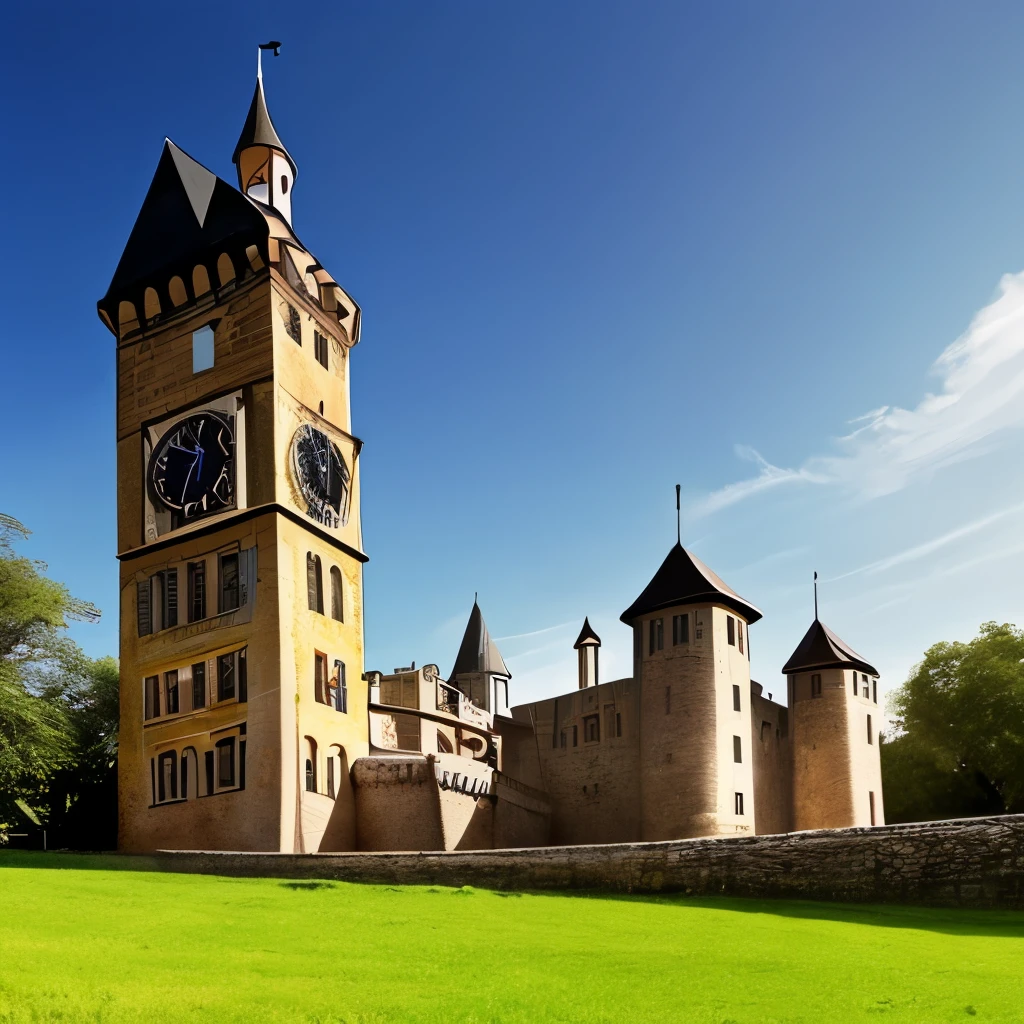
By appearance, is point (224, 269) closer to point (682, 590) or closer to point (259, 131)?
point (259, 131)

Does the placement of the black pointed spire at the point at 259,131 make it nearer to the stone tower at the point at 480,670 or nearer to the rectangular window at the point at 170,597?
the rectangular window at the point at 170,597

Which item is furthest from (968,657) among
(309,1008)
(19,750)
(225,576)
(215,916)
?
(309,1008)

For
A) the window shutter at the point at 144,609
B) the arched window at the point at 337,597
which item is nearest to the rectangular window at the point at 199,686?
the window shutter at the point at 144,609

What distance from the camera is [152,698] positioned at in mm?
40969

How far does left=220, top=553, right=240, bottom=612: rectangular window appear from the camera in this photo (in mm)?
40231

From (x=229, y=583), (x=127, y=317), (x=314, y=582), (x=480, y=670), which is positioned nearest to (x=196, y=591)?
(x=229, y=583)

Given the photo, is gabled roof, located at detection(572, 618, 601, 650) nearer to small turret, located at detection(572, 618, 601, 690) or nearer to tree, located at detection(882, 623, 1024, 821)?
small turret, located at detection(572, 618, 601, 690)

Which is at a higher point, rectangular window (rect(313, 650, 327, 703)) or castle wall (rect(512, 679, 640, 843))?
rectangular window (rect(313, 650, 327, 703))

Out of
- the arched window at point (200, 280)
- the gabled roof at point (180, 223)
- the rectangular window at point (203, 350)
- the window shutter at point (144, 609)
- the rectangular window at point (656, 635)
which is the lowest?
the rectangular window at point (656, 635)

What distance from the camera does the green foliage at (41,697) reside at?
43.1 metres

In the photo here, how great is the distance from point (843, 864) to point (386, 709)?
78.4ft

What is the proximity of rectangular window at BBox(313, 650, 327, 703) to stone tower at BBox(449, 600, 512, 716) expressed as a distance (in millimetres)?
36648

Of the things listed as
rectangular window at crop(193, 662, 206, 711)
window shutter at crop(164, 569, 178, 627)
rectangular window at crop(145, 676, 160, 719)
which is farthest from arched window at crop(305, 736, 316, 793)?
window shutter at crop(164, 569, 178, 627)

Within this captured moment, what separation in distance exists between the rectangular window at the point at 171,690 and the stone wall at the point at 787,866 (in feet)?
40.1
